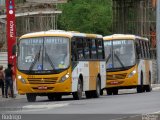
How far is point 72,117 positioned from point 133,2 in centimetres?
6773

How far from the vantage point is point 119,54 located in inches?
1721

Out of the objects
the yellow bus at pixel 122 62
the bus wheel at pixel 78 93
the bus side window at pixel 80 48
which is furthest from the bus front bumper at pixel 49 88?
the yellow bus at pixel 122 62

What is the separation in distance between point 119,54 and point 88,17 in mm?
52946

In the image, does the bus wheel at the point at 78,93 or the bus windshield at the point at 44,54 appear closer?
the bus windshield at the point at 44,54

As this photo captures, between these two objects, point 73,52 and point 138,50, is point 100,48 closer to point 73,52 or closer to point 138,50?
point 73,52

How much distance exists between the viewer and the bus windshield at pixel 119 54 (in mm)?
43531

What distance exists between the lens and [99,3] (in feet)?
333

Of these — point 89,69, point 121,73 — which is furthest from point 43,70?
point 121,73

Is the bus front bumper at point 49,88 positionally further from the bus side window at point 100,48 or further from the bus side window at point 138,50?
the bus side window at point 138,50

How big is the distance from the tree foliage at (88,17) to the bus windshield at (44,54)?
61.3 meters

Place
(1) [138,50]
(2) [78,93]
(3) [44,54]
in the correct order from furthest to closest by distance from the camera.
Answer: (1) [138,50], (2) [78,93], (3) [44,54]

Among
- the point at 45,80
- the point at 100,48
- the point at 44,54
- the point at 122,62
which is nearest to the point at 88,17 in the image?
the point at 122,62

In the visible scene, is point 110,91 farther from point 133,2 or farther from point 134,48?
point 133,2

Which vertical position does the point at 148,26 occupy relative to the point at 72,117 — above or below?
below
